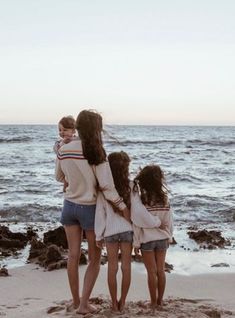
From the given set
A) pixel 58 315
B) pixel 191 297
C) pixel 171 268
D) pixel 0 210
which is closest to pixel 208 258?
pixel 171 268

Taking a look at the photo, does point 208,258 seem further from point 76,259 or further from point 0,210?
point 0,210

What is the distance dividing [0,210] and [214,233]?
18.4ft

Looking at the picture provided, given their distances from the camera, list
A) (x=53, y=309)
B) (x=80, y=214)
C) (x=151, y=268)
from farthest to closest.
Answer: (x=53, y=309), (x=151, y=268), (x=80, y=214)

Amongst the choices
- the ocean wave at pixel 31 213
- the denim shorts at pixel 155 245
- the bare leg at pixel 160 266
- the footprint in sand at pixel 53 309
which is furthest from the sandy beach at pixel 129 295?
the ocean wave at pixel 31 213

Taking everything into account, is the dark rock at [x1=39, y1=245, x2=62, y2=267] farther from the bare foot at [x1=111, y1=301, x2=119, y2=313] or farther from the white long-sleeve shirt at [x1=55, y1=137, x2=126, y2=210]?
the white long-sleeve shirt at [x1=55, y1=137, x2=126, y2=210]

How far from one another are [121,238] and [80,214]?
458 mm

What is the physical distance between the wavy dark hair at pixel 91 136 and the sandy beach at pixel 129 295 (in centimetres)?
142

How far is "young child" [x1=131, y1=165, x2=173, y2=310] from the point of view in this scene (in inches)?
198

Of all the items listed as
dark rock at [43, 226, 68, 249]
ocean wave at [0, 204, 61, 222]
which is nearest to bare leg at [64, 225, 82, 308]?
dark rock at [43, 226, 68, 249]

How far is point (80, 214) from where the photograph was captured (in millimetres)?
4867

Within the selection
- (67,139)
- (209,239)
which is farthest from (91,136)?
(209,239)

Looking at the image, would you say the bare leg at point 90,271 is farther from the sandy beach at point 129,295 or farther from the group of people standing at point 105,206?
the sandy beach at point 129,295

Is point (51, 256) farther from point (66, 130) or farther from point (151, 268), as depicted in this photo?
point (66, 130)

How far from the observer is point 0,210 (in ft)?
42.3
